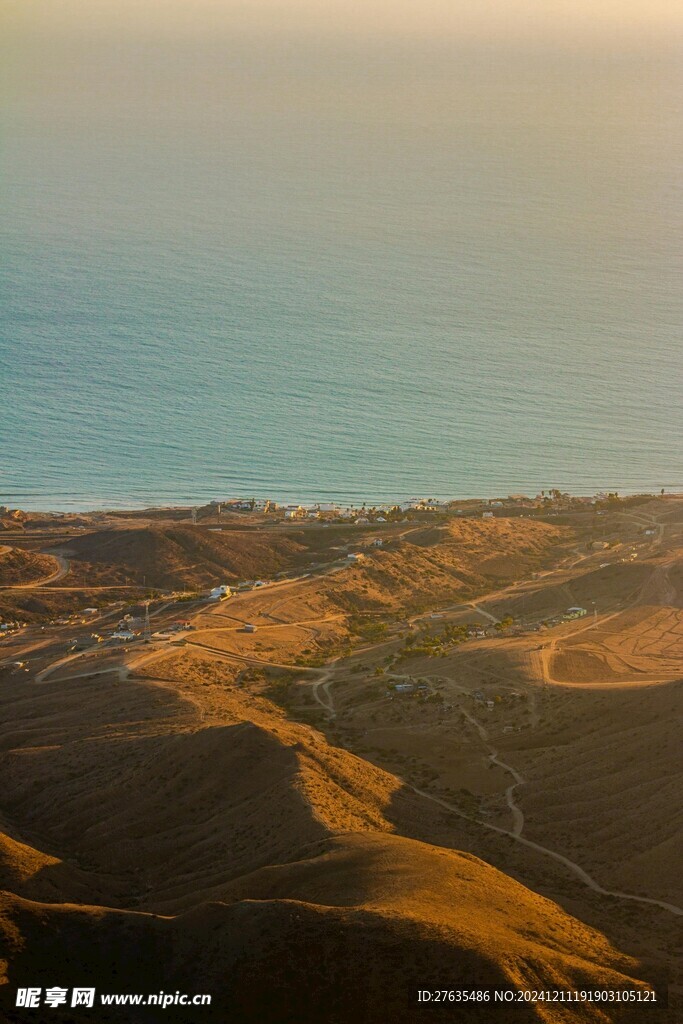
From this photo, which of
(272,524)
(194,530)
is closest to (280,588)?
(194,530)

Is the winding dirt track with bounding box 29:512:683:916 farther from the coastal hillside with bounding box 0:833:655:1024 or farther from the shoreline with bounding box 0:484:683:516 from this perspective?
the shoreline with bounding box 0:484:683:516

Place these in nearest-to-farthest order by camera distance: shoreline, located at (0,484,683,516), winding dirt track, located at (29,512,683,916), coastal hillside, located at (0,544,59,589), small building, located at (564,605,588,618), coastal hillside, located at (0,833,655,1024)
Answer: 1. coastal hillside, located at (0,833,655,1024)
2. winding dirt track, located at (29,512,683,916)
3. small building, located at (564,605,588,618)
4. coastal hillside, located at (0,544,59,589)
5. shoreline, located at (0,484,683,516)

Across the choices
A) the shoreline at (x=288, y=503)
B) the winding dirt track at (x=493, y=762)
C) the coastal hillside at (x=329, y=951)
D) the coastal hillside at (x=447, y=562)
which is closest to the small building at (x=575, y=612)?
the winding dirt track at (x=493, y=762)

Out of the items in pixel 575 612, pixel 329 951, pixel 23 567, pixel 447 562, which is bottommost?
pixel 329 951

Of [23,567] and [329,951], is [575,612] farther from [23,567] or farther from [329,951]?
[329,951]

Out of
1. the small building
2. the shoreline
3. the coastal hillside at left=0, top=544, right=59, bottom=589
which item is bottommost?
the small building

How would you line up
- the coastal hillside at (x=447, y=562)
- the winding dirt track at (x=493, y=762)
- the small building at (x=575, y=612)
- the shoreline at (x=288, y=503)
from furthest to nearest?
the shoreline at (x=288, y=503), the coastal hillside at (x=447, y=562), the small building at (x=575, y=612), the winding dirt track at (x=493, y=762)

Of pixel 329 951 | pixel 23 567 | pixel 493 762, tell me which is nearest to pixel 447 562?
pixel 23 567

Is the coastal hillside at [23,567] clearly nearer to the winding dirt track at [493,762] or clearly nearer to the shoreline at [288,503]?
the winding dirt track at [493,762]

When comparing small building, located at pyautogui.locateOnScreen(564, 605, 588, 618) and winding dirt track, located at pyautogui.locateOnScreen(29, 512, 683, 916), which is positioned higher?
small building, located at pyautogui.locateOnScreen(564, 605, 588, 618)

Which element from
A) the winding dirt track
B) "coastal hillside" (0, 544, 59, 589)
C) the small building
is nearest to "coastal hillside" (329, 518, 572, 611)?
the winding dirt track

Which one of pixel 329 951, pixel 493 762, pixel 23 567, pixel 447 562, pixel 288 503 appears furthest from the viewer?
pixel 288 503
